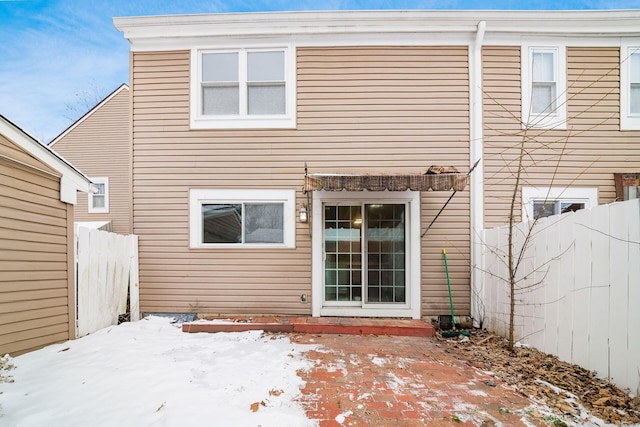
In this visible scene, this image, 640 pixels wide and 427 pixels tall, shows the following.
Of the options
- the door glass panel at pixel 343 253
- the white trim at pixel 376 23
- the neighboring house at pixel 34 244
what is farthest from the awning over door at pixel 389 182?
the neighboring house at pixel 34 244

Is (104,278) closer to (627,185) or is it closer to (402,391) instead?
(402,391)

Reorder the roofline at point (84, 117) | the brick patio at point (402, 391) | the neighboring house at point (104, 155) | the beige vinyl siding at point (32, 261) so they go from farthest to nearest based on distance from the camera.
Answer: the roofline at point (84, 117) → the neighboring house at point (104, 155) → the beige vinyl siding at point (32, 261) → the brick patio at point (402, 391)

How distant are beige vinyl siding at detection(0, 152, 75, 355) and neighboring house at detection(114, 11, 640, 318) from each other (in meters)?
1.59

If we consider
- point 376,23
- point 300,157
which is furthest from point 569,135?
point 300,157

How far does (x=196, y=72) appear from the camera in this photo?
5.95 metres

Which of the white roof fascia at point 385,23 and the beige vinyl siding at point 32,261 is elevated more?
the white roof fascia at point 385,23

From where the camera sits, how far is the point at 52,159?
4242 millimetres

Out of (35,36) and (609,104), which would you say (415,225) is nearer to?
(609,104)

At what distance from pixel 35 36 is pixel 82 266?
20.3m

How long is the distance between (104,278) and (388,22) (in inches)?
269

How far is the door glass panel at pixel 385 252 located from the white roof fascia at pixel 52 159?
15.8 feet

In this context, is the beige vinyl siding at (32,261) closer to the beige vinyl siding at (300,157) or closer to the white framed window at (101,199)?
the beige vinyl siding at (300,157)

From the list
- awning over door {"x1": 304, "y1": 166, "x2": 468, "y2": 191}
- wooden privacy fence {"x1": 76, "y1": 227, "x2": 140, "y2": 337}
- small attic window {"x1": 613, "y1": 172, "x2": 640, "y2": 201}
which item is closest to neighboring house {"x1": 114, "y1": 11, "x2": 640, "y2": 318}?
small attic window {"x1": 613, "y1": 172, "x2": 640, "y2": 201}

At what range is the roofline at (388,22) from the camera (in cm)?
562
